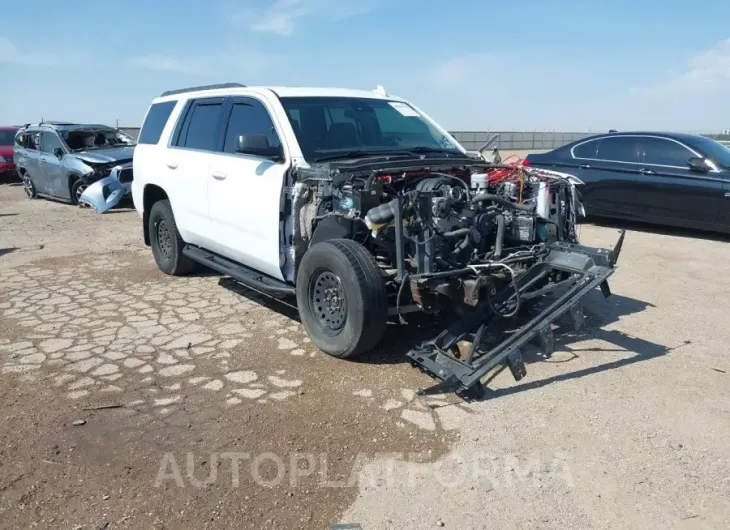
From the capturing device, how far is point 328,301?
15.2 feet

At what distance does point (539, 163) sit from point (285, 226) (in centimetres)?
693

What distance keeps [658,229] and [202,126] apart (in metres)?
7.36

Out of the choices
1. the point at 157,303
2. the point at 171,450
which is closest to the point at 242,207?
the point at 157,303

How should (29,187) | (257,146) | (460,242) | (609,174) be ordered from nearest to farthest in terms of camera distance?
1. (460,242)
2. (257,146)
3. (609,174)
4. (29,187)

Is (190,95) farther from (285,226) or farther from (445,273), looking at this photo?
(445,273)

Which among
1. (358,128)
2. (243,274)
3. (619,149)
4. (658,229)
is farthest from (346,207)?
(658,229)

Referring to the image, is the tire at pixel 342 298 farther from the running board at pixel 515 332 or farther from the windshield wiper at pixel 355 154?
the windshield wiper at pixel 355 154

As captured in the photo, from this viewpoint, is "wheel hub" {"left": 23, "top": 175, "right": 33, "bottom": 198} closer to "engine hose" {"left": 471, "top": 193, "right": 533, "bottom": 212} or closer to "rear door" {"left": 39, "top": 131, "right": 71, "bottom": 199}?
"rear door" {"left": 39, "top": 131, "right": 71, "bottom": 199}

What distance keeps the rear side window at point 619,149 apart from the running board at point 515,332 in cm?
567

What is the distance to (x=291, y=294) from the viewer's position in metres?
5.03

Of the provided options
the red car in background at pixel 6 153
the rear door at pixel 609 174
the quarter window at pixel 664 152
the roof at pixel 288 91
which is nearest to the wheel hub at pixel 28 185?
the red car in background at pixel 6 153

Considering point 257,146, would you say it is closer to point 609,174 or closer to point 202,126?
point 202,126

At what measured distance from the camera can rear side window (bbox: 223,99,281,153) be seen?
5.16 m

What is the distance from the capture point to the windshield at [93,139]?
13672 millimetres
